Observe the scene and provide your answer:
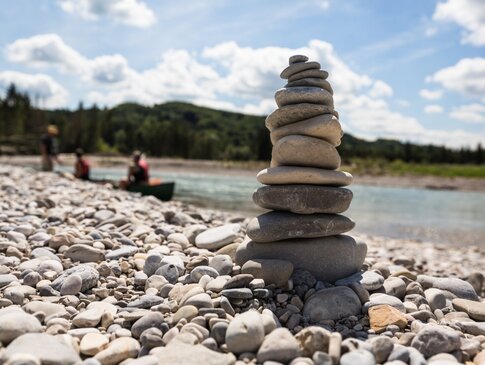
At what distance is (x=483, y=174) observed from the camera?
73312mm

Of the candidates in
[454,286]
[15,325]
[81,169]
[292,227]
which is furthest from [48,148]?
[454,286]

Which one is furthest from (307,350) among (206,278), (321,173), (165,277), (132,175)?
(132,175)

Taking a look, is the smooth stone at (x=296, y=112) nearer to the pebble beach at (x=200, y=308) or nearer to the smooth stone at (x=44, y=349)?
the pebble beach at (x=200, y=308)

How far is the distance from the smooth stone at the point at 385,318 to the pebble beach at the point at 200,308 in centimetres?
1

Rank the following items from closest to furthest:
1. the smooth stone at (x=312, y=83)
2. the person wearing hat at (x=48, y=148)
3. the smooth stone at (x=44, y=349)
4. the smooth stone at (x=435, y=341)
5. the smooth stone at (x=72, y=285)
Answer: the smooth stone at (x=44, y=349)
the smooth stone at (x=435, y=341)
the smooth stone at (x=72, y=285)
the smooth stone at (x=312, y=83)
the person wearing hat at (x=48, y=148)

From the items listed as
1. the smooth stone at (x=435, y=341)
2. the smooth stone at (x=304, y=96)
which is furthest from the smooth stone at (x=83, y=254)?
the smooth stone at (x=435, y=341)

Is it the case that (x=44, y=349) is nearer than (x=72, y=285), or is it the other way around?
(x=44, y=349)

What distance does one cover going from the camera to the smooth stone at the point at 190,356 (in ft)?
11.3

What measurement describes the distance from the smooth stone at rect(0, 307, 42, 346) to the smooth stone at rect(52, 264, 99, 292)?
1.08 meters

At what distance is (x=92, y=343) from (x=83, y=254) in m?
2.51

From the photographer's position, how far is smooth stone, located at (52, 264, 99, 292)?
5.05m

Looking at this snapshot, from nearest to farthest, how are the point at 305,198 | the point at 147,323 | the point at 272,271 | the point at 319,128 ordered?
the point at 147,323, the point at 272,271, the point at 305,198, the point at 319,128

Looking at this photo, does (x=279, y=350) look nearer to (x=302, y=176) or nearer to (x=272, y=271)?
(x=272, y=271)

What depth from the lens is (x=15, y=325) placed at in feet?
12.3
